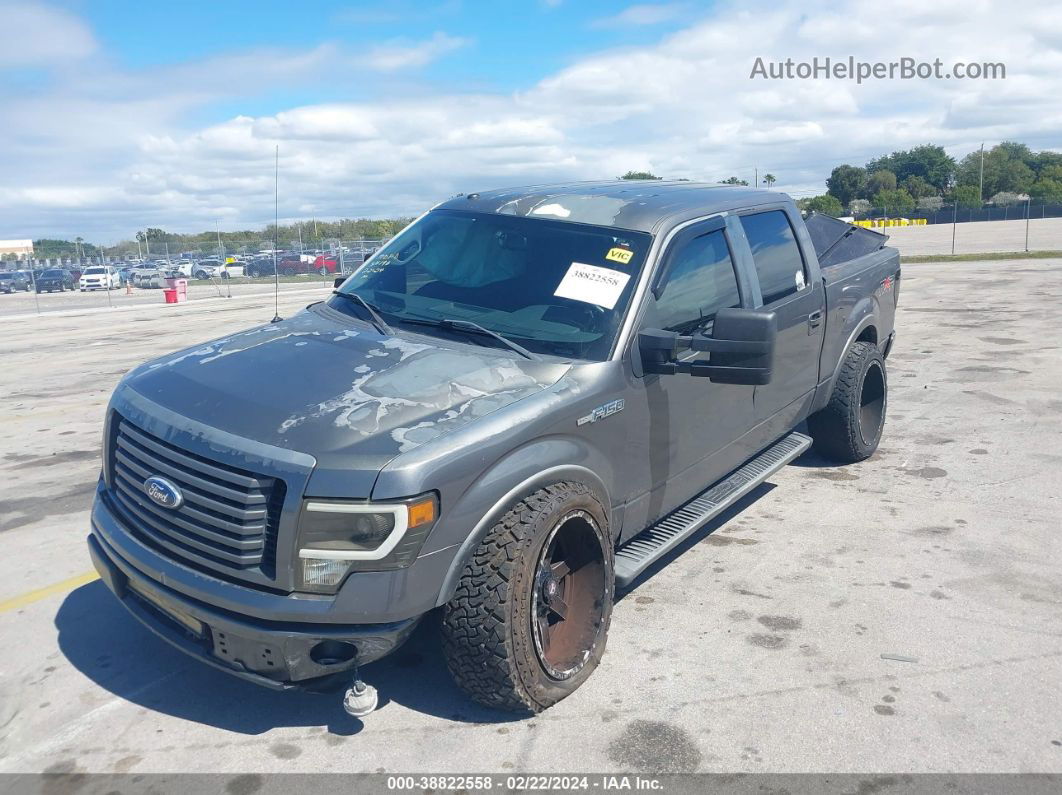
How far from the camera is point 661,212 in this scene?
14.0 ft

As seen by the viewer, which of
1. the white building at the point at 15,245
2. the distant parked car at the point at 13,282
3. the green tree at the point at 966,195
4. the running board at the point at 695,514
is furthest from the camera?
the green tree at the point at 966,195

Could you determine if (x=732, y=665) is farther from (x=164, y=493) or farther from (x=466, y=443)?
(x=164, y=493)

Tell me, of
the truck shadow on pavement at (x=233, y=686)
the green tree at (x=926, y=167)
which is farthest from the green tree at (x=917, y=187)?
the truck shadow on pavement at (x=233, y=686)

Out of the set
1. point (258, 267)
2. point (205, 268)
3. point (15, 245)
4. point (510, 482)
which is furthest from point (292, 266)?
point (15, 245)

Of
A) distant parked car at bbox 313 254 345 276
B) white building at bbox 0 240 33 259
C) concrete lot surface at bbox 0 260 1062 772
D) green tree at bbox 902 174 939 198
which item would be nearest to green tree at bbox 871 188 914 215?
green tree at bbox 902 174 939 198

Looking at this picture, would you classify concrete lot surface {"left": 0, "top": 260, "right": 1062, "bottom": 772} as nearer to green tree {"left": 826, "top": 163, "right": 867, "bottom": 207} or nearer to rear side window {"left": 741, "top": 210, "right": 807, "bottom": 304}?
rear side window {"left": 741, "top": 210, "right": 807, "bottom": 304}

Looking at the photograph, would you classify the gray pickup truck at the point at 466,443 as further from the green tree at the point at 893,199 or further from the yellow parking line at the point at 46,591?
the green tree at the point at 893,199

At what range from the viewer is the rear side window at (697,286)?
13.3ft

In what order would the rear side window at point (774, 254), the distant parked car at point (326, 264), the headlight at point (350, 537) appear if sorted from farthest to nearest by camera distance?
the distant parked car at point (326, 264), the rear side window at point (774, 254), the headlight at point (350, 537)

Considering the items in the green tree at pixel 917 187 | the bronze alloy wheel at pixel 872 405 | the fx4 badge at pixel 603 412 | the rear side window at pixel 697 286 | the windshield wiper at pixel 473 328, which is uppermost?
the green tree at pixel 917 187

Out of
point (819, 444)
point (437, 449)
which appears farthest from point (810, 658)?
point (819, 444)

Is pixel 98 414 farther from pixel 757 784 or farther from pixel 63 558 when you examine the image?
pixel 757 784

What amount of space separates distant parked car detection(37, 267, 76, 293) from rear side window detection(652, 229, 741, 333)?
153 feet

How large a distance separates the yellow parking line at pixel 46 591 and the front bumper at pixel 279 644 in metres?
1.75
